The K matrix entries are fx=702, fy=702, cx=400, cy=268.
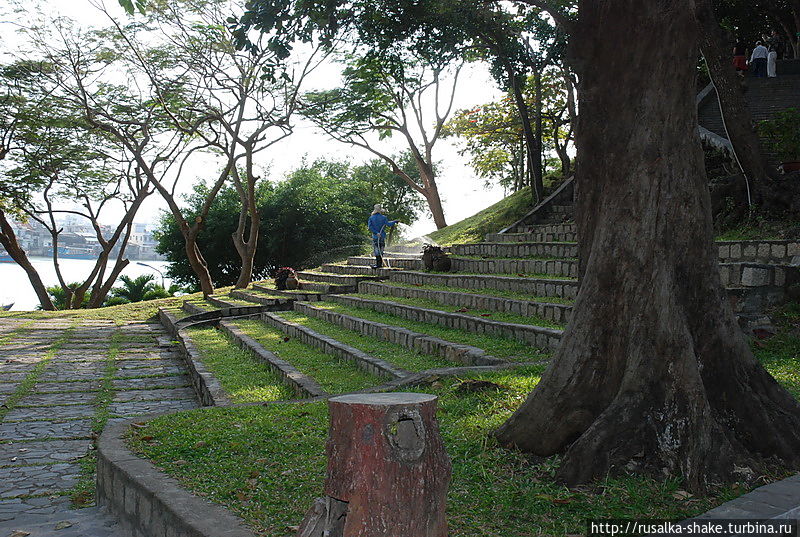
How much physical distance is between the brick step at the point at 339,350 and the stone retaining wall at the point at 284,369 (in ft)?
2.08

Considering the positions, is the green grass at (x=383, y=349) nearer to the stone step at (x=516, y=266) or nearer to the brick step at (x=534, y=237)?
the stone step at (x=516, y=266)

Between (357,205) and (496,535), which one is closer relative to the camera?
(496,535)

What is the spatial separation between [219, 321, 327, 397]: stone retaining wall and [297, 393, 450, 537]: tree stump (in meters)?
3.69

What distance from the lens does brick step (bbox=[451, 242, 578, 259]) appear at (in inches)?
431

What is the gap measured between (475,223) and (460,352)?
12.3m

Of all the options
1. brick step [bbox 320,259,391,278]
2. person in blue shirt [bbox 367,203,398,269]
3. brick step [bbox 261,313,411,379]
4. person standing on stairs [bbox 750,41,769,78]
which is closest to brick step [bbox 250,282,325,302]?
brick step [bbox 320,259,391,278]

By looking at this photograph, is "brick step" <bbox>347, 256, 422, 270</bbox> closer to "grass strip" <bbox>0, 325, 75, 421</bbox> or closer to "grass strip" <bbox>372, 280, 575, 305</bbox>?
"grass strip" <bbox>372, 280, 575, 305</bbox>

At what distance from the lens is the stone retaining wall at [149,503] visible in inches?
130

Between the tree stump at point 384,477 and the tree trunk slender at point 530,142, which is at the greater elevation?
the tree trunk slender at point 530,142

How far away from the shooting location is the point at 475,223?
19281 millimetres

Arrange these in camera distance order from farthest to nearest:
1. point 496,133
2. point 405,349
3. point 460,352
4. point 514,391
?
point 496,133
point 405,349
point 460,352
point 514,391

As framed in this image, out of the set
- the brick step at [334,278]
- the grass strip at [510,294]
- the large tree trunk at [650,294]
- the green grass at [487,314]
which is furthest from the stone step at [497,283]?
the large tree trunk at [650,294]

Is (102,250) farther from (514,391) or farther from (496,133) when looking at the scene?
(514,391)

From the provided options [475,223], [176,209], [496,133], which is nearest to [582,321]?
[475,223]
